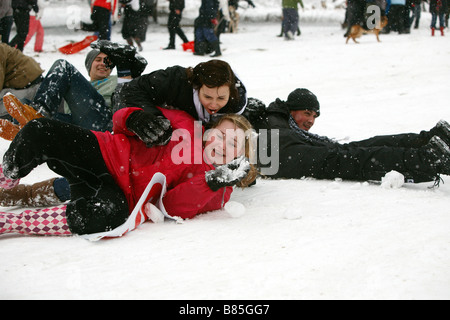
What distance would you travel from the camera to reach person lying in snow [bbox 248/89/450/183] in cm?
266

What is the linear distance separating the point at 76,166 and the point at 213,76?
2.73 feet

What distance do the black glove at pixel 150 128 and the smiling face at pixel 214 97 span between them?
35cm

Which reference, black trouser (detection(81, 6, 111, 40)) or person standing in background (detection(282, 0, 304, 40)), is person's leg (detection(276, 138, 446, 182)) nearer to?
black trouser (detection(81, 6, 111, 40))

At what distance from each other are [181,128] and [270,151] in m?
0.78

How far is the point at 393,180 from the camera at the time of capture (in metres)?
2.71

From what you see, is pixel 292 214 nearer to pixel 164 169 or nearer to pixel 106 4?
pixel 164 169

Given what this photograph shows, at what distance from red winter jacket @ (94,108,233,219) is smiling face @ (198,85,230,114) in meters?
0.21

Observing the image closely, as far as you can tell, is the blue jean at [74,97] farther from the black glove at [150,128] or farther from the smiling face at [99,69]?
the black glove at [150,128]

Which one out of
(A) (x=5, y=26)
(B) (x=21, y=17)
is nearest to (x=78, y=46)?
(B) (x=21, y=17)
